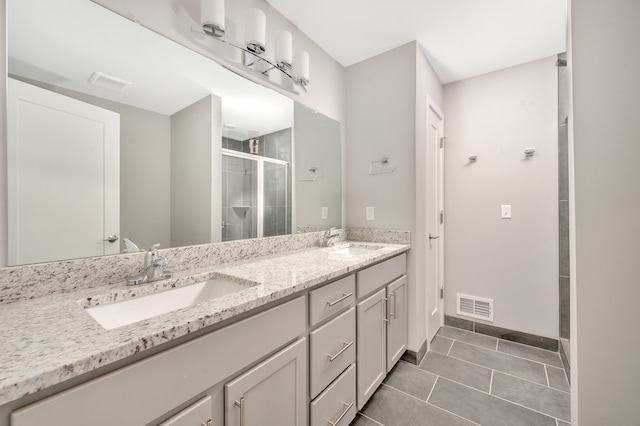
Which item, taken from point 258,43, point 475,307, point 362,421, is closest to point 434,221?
point 475,307

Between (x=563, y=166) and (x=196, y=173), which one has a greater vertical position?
Result: (x=563, y=166)

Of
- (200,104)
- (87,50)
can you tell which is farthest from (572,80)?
(87,50)

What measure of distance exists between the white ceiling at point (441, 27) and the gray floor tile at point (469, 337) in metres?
2.46

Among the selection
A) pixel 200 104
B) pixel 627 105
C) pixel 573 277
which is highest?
pixel 200 104

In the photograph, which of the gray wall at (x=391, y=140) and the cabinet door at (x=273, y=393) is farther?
the gray wall at (x=391, y=140)

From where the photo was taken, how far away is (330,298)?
117 cm

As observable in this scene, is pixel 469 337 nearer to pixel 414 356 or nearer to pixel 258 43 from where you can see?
pixel 414 356

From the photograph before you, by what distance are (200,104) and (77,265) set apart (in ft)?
2.81

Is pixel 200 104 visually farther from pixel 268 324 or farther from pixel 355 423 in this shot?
pixel 355 423

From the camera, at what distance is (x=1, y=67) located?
802 mm

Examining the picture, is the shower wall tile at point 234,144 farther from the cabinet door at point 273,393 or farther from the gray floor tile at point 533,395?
the gray floor tile at point 533,395

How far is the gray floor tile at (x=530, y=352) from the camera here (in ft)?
6.59

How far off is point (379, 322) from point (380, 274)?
293 millimetres

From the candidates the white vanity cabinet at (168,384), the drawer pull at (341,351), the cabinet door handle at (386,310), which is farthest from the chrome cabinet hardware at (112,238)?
the cabinet door handle at (386,310)
